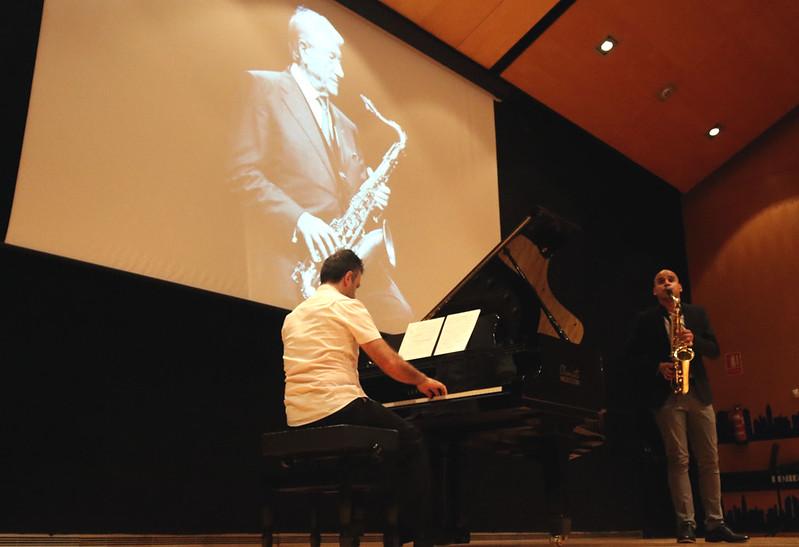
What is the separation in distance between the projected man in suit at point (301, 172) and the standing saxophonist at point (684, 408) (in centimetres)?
152

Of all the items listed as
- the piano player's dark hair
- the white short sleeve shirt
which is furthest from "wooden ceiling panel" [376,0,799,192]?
the white short sleeve shirt

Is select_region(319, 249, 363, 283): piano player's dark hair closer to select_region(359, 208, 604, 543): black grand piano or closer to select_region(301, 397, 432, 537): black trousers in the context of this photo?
select_region(301, 397, 432, 537): black trousers

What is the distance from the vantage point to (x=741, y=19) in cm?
652

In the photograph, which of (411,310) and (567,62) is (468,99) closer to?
(567,62)

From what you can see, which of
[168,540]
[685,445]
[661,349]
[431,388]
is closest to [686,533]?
[685,445]

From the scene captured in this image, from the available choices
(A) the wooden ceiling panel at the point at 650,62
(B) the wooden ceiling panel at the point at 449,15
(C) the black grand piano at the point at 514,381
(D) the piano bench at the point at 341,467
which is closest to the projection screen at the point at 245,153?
(B) the wooden ceiling panel at the point at 449,15

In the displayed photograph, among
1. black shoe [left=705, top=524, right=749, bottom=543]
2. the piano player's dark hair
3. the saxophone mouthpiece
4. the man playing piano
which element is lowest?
black shoe [left=705, top=524, right=749, bottom=543]

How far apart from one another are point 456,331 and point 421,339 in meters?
0.18

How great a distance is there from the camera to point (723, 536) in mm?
4137

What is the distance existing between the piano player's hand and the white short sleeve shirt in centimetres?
28

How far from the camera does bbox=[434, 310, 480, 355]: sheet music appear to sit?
340 cm

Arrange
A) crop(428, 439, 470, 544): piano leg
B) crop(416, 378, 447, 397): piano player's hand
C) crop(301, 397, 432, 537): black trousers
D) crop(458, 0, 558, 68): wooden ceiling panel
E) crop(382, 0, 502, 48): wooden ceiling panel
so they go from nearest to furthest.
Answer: crop(301, 397, 432, 537): black trousers, crop(416, 378, 447, 397): piano player's hand, crop(428, 439, 470, 544): piano leg, crop(382, 0, 502, 48): wooden ceiling panel, crop(458, 0, 558, 68): wooden ceiling panel

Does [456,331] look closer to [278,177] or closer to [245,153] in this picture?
[278,177]

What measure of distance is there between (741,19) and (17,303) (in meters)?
5.84
